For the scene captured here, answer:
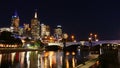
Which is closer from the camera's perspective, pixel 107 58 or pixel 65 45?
pixel 107 58

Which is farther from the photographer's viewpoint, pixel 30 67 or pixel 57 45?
pixel 57 45

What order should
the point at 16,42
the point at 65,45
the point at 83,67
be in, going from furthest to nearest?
the point at 65,45 → the point at 16,42 → the point at 83,67

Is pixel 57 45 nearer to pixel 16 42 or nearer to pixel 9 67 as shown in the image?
pixel 16 42

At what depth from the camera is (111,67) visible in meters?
51.8

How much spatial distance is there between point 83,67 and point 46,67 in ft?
73.4

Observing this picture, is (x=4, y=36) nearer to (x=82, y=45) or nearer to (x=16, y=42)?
(x=16, y=42)

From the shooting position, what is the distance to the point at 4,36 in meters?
148

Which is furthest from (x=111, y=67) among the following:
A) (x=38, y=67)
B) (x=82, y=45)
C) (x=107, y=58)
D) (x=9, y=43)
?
(x=82, y=45)

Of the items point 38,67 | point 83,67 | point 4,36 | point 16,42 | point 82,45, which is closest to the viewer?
point 83,67

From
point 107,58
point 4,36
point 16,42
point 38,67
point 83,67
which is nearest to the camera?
point 83,67

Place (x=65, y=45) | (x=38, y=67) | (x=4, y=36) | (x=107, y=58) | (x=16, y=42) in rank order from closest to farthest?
(x=38, y=67), (x=107, y=58), (x=4, y=36), (x=16, y=42), (x=65, y=45)

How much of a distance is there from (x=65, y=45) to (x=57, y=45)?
22.2 meters

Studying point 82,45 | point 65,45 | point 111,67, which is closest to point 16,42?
point 65,45

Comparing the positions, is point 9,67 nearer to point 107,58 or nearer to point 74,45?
point 107,58
